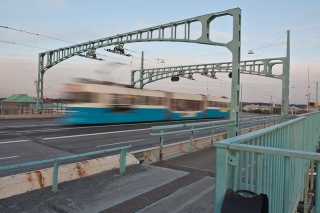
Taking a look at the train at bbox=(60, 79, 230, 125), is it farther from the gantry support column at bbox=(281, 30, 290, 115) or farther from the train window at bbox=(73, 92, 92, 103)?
the gantry support column at bbox=(281, 30, 290, 115)

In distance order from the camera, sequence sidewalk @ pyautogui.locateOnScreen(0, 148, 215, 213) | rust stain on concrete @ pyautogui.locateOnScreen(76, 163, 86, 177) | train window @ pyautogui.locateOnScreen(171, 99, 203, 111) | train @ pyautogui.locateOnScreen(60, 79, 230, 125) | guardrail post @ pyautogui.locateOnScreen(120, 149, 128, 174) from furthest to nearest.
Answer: train window @ pyautogui.locateOnScreen(171, 99, 203, 111) → train @ pyautogui.locateOnScreen(60, 79, 230, 125) → guardrail post @ pyautogui.locateOnScreen(120, 149, 128, 174) → rust stain on concrete @ pyautogui.locateOnScreen(76, 163, 86, 177) → sidewalk @ pyautogui.locateOnScreen(0, 148, 215, 213)

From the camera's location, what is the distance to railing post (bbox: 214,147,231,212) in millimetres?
2604

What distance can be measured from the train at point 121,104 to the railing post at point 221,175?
58.1 feet

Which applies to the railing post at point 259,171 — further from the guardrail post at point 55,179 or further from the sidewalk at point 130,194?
the guardrail post at point 55,179

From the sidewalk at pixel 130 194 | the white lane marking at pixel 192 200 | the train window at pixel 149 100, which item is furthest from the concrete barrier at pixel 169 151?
the train window at pixel 149 100

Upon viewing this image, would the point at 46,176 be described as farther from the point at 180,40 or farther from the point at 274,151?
the point at 180,40

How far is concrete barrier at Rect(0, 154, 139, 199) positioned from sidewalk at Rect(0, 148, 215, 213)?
0.14 metres

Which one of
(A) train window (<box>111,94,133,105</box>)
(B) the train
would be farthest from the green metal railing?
(A) train window (<box>111,94,133,105</box>)

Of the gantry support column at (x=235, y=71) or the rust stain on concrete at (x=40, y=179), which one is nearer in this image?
the rust stain on concrete at (x=40, y=179)

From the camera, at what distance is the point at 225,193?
2.61 metres

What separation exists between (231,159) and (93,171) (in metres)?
4.40

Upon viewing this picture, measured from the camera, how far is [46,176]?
5402mm

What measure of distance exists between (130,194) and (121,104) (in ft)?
56.9

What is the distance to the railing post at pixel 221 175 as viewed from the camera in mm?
2604
